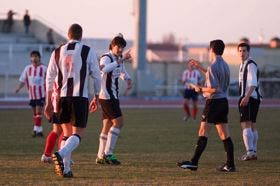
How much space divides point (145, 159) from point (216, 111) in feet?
6.87

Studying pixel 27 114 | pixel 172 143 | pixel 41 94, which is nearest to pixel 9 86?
pixel 27 114

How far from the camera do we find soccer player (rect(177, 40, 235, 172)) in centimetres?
1185

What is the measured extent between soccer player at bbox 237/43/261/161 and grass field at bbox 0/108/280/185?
0.33 meters

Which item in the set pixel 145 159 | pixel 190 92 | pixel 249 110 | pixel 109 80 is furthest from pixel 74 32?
pixel 190 92

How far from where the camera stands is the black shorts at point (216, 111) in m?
11.9

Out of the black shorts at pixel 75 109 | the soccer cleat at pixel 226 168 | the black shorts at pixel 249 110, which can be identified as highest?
the black shorts at pixel 75 109

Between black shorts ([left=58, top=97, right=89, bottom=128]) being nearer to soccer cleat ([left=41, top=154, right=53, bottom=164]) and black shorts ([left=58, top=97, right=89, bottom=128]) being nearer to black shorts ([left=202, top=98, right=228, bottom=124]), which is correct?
soccer cleat ([left=41, top=154, right=53, bottom=164])

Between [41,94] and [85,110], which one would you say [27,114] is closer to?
[41,94]

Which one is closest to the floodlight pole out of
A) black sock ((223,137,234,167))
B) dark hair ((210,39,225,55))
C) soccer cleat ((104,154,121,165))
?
soccer cleat ((104,154,121,165))

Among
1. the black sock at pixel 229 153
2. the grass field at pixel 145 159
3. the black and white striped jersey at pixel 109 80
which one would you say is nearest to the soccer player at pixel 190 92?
the grass field at pixel 145 159

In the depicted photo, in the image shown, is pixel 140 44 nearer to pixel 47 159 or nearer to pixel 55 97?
pixel 47 159

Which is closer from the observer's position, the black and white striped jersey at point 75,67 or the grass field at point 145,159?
the grass field at point 145,159

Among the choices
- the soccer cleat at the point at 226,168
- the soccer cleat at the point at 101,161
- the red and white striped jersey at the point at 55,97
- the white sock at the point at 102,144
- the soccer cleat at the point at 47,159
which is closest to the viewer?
the red and white striped jersey at the point at 55,97

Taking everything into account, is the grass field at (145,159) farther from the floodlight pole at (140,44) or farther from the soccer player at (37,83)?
the floodlight pole at (140,44)
